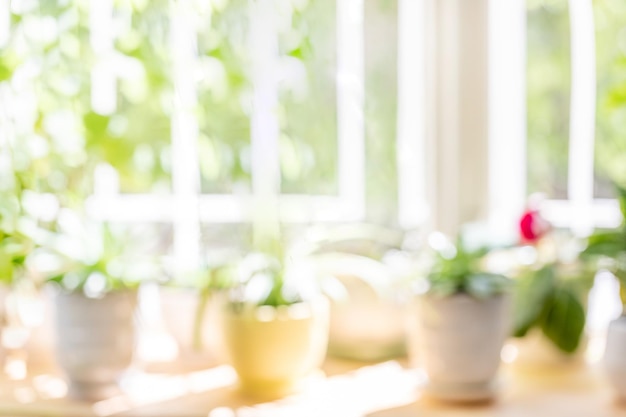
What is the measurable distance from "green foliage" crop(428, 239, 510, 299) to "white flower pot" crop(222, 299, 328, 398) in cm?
18

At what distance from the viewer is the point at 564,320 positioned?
1.39 metres

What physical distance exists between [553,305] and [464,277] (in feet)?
0.62

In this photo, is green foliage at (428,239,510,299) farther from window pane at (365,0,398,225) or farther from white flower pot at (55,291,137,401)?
white flower pot at (55,291,137,401)

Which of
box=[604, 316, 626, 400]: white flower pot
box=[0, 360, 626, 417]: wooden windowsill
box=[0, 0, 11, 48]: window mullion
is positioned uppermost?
box=[0, 0, 11, 48]: window mullion

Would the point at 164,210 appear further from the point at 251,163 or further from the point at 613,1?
the point at 613,1

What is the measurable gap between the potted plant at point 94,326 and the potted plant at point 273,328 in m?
0.14

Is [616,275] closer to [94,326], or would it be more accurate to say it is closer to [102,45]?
[94,326]

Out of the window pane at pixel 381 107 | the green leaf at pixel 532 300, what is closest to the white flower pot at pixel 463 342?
the green leaf at pixel 532 300

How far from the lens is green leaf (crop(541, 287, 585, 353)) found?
1.38m

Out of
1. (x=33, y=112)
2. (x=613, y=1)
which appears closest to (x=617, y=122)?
(x=613, y=1)

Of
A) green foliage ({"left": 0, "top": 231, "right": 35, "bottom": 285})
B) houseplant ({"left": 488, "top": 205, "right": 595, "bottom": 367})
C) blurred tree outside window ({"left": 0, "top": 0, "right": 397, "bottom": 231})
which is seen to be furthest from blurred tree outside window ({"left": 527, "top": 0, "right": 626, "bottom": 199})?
green foliage ({"left": 0, "top": 231, "right": 35, "bottom": 285})

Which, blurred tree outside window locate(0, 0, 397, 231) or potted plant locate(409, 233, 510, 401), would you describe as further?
blurred tree outside window locate(0, 0, 397, 231)

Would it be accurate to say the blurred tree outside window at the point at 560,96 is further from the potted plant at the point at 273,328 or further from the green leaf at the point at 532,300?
the potted plant at the point at 273,328

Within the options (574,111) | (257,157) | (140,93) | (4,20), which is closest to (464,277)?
(257,157)
